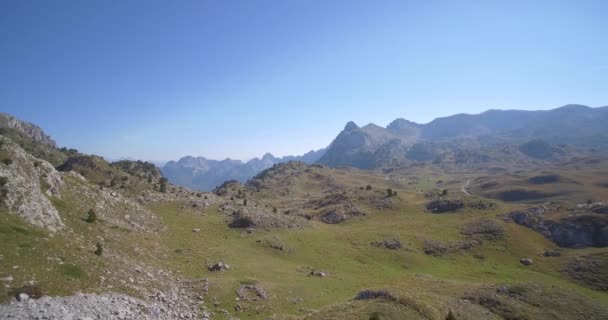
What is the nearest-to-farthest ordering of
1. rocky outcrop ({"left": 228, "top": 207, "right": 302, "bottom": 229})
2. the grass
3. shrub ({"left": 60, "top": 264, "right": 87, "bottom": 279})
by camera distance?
shrub ({"left": 60, "top": 264, "right": 87, "bottom": 279})
the grass
rocky outcrop ({"left": 228, "top": 207, "right": 302, "bottom": 229})

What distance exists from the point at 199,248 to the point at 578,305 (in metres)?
57.3

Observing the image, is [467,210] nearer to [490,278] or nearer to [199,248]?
[490,278]

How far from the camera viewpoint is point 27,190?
36.9m

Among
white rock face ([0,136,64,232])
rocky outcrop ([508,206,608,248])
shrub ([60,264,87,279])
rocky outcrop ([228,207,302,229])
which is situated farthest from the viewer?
rocky outcrop ([508,206,608,248])

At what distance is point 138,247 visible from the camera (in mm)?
46719

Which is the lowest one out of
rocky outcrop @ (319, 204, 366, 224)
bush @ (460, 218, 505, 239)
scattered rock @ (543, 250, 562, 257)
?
scattered rock @ (543, 250, 562, 257)

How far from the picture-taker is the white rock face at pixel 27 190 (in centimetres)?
3406

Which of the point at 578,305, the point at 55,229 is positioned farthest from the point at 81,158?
the point at 578,305

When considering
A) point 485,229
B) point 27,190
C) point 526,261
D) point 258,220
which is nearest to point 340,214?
point 258,220

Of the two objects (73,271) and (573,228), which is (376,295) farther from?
(573,228)

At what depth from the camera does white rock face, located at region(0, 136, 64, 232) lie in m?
34.1

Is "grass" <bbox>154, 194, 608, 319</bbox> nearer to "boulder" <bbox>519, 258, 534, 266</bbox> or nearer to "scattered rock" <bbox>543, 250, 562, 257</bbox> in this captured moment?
"boulder" <bbox>519, 258, 534, 266</bbox>

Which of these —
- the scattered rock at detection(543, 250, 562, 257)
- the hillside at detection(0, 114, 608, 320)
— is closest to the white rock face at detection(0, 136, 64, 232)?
the hillside at detection(0, 114, 608, 320)

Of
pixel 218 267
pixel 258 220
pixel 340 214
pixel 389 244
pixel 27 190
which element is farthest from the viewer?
pixel 340 214
